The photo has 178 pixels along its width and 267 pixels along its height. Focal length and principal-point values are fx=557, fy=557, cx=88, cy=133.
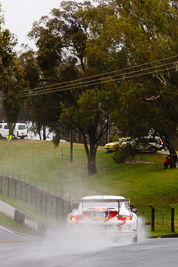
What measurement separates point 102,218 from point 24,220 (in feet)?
43.9

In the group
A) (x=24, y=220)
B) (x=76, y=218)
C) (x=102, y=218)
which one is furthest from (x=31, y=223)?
(x=102, y=218)

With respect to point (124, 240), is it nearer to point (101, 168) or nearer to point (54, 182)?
point (54, 182)

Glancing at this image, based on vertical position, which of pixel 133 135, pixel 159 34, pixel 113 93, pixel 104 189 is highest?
pixel 159 34

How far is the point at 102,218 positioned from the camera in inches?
574

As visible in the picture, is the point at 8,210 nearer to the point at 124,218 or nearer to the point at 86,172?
the point at 124,218

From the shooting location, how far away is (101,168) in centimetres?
5994

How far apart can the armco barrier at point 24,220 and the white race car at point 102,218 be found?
32.9ft

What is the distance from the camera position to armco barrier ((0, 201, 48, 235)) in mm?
24948

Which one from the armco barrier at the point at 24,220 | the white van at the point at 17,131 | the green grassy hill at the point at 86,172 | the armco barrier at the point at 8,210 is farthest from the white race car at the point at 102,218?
the white van at the point at 17,131

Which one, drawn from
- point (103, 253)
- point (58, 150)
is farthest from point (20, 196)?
point (58, 150)

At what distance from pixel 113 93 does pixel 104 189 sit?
12.7 meters

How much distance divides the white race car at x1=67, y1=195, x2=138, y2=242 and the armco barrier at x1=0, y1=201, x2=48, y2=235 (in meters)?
10.0

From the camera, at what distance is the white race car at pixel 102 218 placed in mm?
14531

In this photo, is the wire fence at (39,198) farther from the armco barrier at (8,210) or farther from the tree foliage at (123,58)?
the tree foliage at (123,58)
